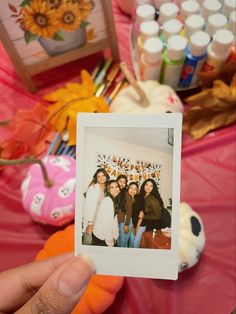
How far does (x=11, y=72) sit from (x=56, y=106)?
17 cm

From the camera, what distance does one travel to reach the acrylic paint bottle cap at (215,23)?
768 mm

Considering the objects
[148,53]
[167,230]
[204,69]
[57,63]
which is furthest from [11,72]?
[167,230]

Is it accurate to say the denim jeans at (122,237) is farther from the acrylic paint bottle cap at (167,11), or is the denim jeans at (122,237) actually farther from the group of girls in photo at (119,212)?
the acrylic paint bottle cap at (167,11)

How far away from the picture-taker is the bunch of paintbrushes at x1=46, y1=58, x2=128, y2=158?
841mm

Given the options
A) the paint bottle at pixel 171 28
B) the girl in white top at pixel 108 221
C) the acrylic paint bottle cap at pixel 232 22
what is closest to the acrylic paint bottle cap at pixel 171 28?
the paint bottle at pixel 171 28

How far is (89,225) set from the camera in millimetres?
435

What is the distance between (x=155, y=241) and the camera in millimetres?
430

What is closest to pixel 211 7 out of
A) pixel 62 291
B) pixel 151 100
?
pixel 151 100

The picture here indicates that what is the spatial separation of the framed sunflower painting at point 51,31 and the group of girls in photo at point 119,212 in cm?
45

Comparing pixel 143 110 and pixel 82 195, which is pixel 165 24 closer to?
pixel 143 110

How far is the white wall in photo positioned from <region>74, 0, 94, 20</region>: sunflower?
1.42 ft

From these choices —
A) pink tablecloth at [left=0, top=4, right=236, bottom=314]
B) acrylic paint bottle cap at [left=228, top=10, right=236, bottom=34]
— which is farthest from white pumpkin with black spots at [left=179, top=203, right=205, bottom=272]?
acrylic paint bottle cap at [left=228, top=10, right=236, bottom=34]

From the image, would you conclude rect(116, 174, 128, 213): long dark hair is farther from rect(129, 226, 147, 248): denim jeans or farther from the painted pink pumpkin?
the painted pink pumpkin

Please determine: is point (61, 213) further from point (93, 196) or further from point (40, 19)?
point (40, 19)
